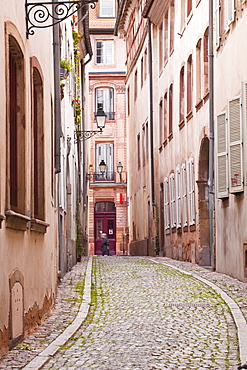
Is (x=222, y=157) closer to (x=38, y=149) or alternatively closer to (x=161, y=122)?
(x=38, y=149)

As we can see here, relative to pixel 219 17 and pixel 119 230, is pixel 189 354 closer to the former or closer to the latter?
pixel 219 17

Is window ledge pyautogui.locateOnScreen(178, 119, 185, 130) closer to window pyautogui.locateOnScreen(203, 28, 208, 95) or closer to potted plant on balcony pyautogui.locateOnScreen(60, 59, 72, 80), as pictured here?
window pyautogui.locateOnScreen(203, 28, 208, 95)

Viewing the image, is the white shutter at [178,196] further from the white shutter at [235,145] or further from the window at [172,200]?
the white shutter at [235,145]

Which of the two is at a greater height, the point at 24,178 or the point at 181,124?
the point at 181,124

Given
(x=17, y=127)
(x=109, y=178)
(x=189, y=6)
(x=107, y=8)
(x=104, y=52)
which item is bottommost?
(x=17, y=127)

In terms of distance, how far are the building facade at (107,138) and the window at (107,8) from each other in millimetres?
189

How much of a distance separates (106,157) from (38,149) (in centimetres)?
4339

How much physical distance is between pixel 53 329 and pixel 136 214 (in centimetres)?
3095

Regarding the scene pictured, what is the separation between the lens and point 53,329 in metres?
10.2

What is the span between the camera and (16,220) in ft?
27.8

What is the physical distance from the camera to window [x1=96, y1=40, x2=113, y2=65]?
5503 centimetres

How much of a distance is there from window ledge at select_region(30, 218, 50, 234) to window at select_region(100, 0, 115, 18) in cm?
4602

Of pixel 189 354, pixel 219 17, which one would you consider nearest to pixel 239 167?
pixel 219 17

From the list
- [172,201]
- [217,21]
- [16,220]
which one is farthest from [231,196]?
[172,201]
